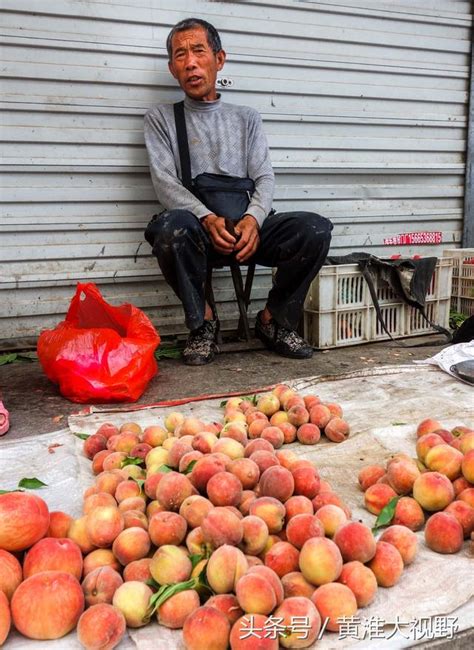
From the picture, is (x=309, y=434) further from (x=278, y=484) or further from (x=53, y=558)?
(x=53, y=558)

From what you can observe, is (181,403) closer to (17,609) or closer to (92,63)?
(17,609)

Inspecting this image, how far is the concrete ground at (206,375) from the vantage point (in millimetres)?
2473

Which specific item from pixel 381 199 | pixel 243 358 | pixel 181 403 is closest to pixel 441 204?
pixel 381 199

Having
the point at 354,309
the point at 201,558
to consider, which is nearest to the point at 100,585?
the point at 201,558

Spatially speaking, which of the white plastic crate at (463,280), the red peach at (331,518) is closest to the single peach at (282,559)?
the red peach at (331,518)

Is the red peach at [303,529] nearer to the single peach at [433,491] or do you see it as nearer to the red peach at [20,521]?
the single peach at [433,491]

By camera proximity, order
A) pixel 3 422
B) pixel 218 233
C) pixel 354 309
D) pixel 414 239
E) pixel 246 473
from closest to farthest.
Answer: pixel 246 473 < pixel 3 422 < pixel 218 233 < pixel 354 309 < pixel 414 239

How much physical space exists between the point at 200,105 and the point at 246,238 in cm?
95

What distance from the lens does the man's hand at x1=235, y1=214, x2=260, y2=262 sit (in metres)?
3.24

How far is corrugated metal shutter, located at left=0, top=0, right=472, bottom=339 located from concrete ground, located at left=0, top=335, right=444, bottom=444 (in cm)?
68

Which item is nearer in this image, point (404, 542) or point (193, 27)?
point (404, 542)

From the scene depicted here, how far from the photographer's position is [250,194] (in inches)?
139

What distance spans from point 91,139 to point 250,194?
1.08m

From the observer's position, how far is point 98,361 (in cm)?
258
